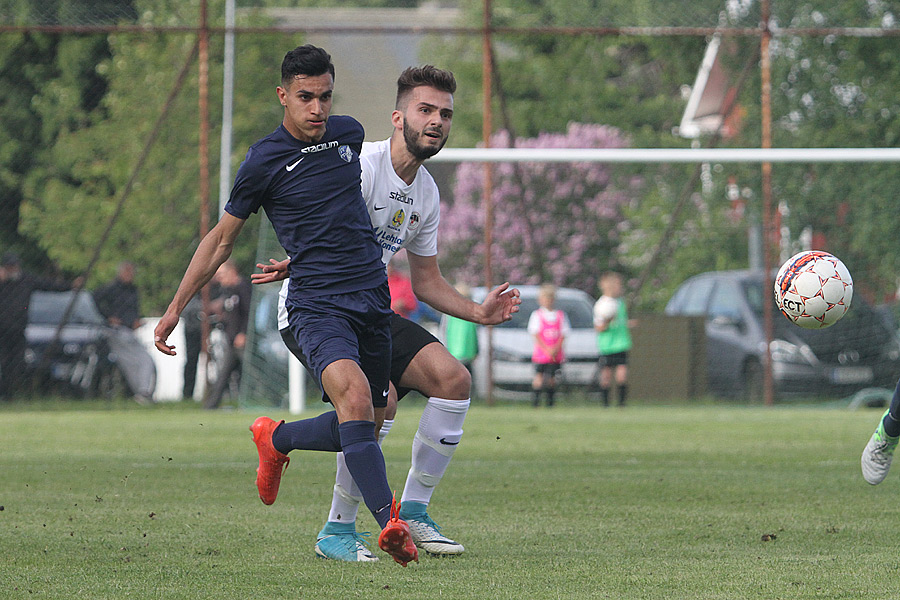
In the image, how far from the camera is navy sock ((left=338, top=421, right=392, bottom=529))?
4371mm

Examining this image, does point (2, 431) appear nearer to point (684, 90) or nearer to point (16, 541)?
point (16, 541)

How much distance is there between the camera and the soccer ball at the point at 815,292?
615 cm

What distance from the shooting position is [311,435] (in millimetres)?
4887

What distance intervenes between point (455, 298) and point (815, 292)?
6.14 feet

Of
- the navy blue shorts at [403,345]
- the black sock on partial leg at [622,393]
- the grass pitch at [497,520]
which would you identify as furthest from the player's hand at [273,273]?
the black sock on partial leg at [622,393]

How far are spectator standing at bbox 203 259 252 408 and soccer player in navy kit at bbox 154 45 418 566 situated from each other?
1050 cm

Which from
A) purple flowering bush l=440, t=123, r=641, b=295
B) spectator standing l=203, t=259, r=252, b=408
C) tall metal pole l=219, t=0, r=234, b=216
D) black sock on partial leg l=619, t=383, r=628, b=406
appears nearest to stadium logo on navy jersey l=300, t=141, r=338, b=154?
spectator standing l=203, t=259, r=252, b=408

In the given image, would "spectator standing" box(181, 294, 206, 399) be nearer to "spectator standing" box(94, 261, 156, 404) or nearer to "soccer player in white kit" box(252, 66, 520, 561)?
"spectator standing" box(94, 261, 156, 404)

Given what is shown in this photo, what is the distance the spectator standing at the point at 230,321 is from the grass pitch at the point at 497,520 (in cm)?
396

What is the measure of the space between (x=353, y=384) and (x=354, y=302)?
15.3 inches

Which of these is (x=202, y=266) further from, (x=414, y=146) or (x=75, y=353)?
(x=75, y=353)

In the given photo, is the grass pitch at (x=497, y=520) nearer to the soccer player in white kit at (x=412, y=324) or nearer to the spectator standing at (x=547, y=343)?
the soccer player in white kit at (x=412, y=324)

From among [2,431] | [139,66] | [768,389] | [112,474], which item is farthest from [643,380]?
[139,66]

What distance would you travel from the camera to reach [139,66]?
2233cm
